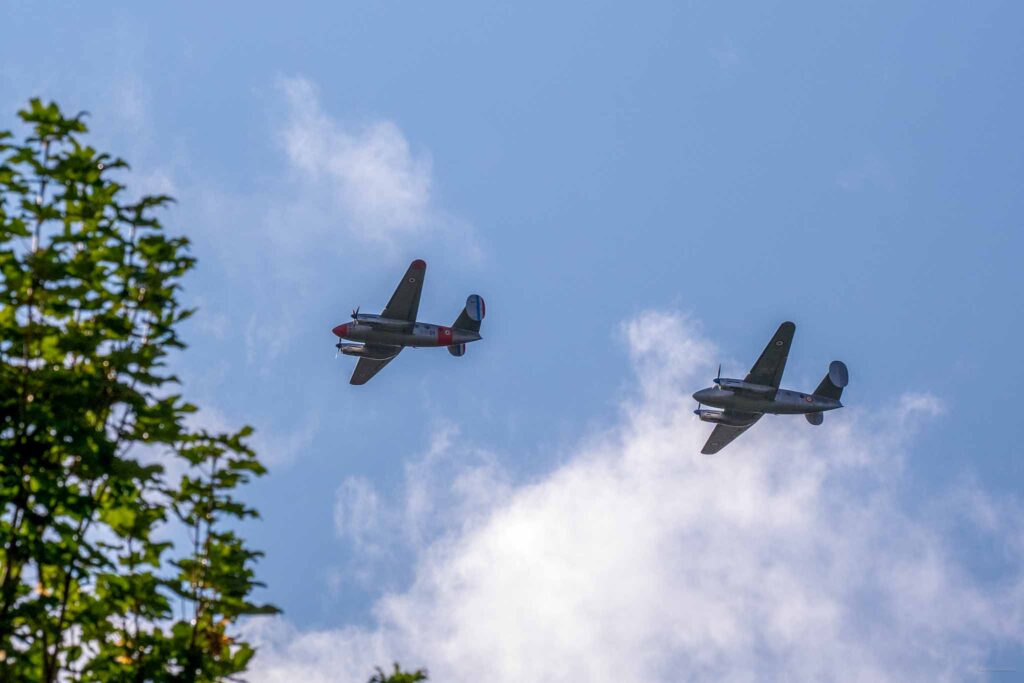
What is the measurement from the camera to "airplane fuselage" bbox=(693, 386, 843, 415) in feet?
297

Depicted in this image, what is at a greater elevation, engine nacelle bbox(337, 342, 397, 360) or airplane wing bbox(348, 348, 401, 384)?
airplane wing bbox(348, 348, 401, 384)

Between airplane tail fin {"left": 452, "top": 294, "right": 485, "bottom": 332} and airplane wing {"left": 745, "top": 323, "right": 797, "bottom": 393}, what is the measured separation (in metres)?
21.3

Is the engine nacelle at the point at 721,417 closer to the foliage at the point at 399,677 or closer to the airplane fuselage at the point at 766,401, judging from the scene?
the airplane fuselage at the point at 766,401

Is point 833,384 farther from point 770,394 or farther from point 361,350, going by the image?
point 361,350

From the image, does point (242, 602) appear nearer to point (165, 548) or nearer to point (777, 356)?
point (165, 548)

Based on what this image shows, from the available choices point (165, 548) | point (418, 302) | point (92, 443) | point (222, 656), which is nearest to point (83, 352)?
point (92, 443)

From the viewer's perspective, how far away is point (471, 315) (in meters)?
92.6

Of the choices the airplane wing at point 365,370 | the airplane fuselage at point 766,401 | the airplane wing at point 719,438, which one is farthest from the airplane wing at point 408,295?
the airplane wing at point 719,438

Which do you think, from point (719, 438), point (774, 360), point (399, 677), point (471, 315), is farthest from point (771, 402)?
point (399, 677)

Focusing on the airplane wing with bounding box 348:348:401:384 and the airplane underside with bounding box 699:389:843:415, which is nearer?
the airplane underside with bounding box 699:389:843:415

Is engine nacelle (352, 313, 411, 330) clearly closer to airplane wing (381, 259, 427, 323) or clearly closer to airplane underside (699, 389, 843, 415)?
airplane wing (381, 259, 427, 323)

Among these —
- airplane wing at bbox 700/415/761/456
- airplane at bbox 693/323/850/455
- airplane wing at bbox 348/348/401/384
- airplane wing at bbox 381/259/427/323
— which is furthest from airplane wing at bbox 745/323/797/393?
airplane wing at bbox 348/348/401/384

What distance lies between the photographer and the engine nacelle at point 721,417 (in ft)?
313

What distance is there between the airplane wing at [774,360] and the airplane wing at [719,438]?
13.7 meters
